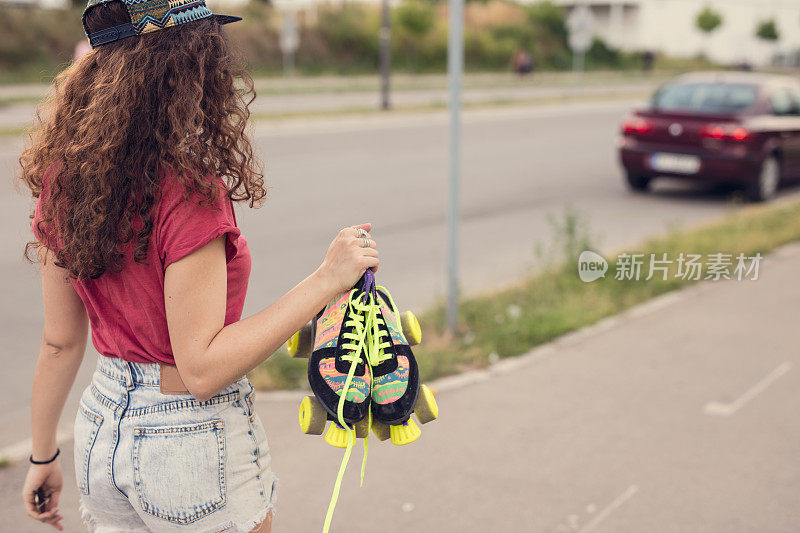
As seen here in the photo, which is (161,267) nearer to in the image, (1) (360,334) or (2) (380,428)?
(1) (360,334)

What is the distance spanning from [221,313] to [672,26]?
2643 inches

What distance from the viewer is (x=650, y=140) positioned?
10.4 meters

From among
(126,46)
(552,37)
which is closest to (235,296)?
(126,46)

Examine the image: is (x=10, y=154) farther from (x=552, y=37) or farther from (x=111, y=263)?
(x=552, y=37)

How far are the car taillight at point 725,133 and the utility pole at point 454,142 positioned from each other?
5596 millimetres

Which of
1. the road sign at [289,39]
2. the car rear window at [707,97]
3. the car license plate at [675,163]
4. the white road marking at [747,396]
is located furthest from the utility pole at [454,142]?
the road sign at [289,39]

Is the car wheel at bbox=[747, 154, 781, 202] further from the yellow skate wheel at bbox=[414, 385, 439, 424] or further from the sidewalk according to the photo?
the yellow skate wheel at bbox=[414, 385, 439, 424]

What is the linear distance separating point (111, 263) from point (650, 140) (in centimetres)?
964

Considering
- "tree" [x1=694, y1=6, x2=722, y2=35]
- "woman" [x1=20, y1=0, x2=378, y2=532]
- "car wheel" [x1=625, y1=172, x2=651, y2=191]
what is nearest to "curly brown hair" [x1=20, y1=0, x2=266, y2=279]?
"woman" [x1=20, y1=0, x2=378, y2=532]

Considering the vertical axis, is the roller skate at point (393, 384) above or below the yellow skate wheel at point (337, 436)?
above

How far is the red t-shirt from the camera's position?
5.04ft

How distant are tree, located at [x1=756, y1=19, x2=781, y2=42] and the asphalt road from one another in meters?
29.8

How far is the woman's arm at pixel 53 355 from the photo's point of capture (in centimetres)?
180

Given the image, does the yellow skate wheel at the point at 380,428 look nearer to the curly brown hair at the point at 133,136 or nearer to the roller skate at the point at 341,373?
the roller skate at the point at 341,373
